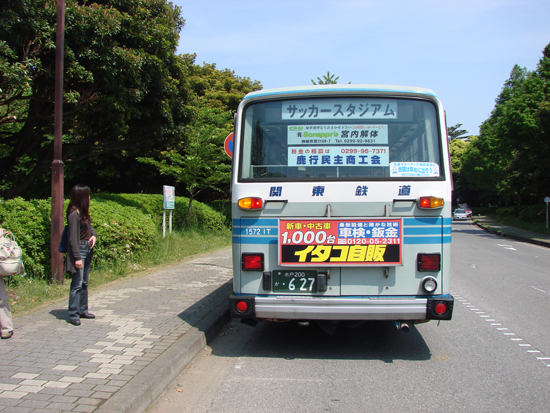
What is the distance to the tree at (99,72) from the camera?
929 centimetres

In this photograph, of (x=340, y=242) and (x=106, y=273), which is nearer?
(x=340, y=242)

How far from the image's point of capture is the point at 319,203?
16.0ft

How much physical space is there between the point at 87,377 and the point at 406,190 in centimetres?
346

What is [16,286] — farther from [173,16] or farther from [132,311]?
[173,16]

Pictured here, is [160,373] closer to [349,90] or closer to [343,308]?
[343,308]

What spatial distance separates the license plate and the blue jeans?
2.41m

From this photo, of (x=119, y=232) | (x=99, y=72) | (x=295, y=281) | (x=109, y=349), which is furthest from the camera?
(x=99, y=72)

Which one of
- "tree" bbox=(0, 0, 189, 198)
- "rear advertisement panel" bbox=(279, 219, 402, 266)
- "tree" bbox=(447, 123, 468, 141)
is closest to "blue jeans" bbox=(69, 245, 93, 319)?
"rear advertisement panel" bbox=(279, 219, 402, 266)

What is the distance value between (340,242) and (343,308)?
676 millimetres

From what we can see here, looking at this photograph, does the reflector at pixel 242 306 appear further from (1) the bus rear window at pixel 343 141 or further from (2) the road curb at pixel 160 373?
(1) the bus rear window at pixel 343 141

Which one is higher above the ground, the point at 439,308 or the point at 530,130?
the point at 530,130

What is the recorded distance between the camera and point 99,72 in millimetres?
10633

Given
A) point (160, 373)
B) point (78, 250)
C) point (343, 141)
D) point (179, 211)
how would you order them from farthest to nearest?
1. point (179, 211)
2. point (78, 250)
3. point (343, 141)
4. point (160, 373)

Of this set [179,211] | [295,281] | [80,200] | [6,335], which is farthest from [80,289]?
[179,211]
